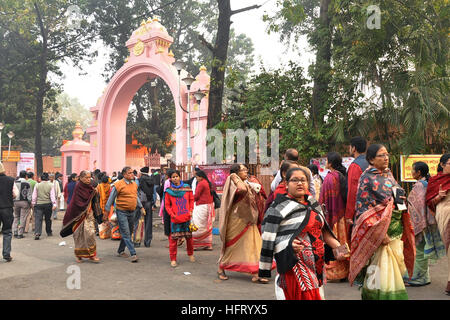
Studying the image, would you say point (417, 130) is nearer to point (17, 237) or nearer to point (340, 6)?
point (340, 6)

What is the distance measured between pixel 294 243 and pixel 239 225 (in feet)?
9.72

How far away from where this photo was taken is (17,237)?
32.6 ft

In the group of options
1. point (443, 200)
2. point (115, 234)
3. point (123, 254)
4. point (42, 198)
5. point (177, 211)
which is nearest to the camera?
point (443, 200)

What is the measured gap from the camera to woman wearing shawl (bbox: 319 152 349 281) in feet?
17.4

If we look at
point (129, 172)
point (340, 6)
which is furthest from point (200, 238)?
point (340, 6)

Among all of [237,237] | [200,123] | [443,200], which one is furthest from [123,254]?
[200,123]

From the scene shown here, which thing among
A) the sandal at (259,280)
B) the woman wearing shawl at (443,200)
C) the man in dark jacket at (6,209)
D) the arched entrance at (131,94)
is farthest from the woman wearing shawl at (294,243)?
the arched entrance at (131,94)

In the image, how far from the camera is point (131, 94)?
20078 mm

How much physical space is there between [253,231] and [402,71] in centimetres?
646

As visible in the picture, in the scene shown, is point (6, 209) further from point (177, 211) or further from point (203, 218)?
point (203, 218)

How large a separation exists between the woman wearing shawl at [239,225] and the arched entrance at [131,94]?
8953 mm

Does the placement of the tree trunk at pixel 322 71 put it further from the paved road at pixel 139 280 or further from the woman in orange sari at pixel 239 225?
the woman in orange sari at pixel 239 225

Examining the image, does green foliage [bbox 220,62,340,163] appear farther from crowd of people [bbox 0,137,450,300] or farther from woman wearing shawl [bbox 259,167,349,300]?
woman wearing shawl [bbox 259,167,349,300]

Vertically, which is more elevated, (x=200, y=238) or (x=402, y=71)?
(x=402, y=71)
